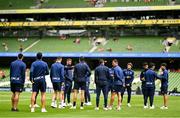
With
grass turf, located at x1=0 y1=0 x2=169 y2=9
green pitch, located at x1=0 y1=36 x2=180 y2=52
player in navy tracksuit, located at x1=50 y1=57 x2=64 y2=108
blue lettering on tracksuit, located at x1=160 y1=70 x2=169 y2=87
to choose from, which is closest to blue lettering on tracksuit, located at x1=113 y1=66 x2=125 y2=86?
player in navy tracksuit, located at x1=50 y1=57 x2=64 y2=108

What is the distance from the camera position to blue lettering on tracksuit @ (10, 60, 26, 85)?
71.8 feet

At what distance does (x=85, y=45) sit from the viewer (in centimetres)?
6800

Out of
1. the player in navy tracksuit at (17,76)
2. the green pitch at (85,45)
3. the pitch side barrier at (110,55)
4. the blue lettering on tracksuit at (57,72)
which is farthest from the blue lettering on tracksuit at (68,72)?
the green pitch at (85,45)

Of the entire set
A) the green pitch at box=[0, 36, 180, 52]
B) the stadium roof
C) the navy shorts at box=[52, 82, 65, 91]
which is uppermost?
the stadium roof

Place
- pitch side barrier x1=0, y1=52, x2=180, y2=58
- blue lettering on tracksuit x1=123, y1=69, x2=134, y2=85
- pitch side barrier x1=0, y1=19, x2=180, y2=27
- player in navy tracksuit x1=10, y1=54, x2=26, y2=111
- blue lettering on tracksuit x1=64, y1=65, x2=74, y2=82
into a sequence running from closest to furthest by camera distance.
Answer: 1. player in navy tracksuit x1=10, y1=54, x2=26, y2=111
2. blue lettering on tracksuit x1=64, y1=65, x2=74, y2=82
3. blue lettering on tracksuit x1=123, y1=69, x2=134, y2=85
4. pitch side barrier x1=0, y1=52, x2=180, y2=58
5. pitch side barrier x1=0, y1=19, x2=180, y2=27

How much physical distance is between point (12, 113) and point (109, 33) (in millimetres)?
49694

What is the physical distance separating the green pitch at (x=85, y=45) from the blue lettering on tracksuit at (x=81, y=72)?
39.7 m

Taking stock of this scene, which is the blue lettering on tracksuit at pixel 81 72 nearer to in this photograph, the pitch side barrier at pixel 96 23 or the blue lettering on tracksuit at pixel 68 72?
the blue lettering on tracksuit at pixel 68 72

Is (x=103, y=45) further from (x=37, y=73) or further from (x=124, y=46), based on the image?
(x=37, y=73)

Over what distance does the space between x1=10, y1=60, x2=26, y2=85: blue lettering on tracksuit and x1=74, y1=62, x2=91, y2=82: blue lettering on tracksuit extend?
3313 mm

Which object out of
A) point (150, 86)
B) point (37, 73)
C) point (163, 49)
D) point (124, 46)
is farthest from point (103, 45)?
point (37, 73)

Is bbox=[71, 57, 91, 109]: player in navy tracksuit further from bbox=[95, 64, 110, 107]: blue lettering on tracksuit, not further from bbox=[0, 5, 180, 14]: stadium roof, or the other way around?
bbox=[0, 5, 180, 14]: stadium roof

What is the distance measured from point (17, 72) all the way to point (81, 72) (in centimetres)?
361

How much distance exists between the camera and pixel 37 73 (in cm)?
2156
